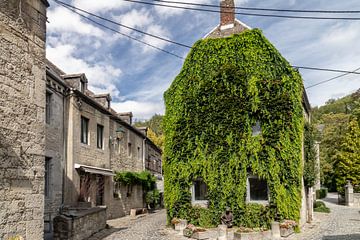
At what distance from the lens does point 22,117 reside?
252 inches

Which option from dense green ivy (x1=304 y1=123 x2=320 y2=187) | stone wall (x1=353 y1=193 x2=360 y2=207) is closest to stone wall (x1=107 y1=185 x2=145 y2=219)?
dense green ivy (x1=304 y1=123 x2=320 y2=187)

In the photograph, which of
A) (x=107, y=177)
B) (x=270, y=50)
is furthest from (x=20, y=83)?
(x=107, y=177)

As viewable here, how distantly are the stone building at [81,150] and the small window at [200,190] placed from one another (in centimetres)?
537

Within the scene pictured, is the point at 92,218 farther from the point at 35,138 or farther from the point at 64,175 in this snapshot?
the point at 35,138

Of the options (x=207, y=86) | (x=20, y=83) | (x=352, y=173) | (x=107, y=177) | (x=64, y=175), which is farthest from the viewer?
(x=352, y=173)

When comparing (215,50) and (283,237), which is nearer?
(283,237)

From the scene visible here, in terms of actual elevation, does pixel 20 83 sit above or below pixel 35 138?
above

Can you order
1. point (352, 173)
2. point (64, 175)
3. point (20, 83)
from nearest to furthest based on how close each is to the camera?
point (20, 83)
point (64, 175)
point (352, 173)

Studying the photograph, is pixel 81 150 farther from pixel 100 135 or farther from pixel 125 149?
pixel 125 149

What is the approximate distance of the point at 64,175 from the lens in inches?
644

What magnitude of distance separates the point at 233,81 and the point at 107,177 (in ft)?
33.9

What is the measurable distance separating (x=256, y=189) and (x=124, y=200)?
11759mm

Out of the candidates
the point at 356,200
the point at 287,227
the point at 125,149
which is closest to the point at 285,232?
the point at 287,227

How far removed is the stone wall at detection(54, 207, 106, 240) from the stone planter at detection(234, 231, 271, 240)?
5840mm
